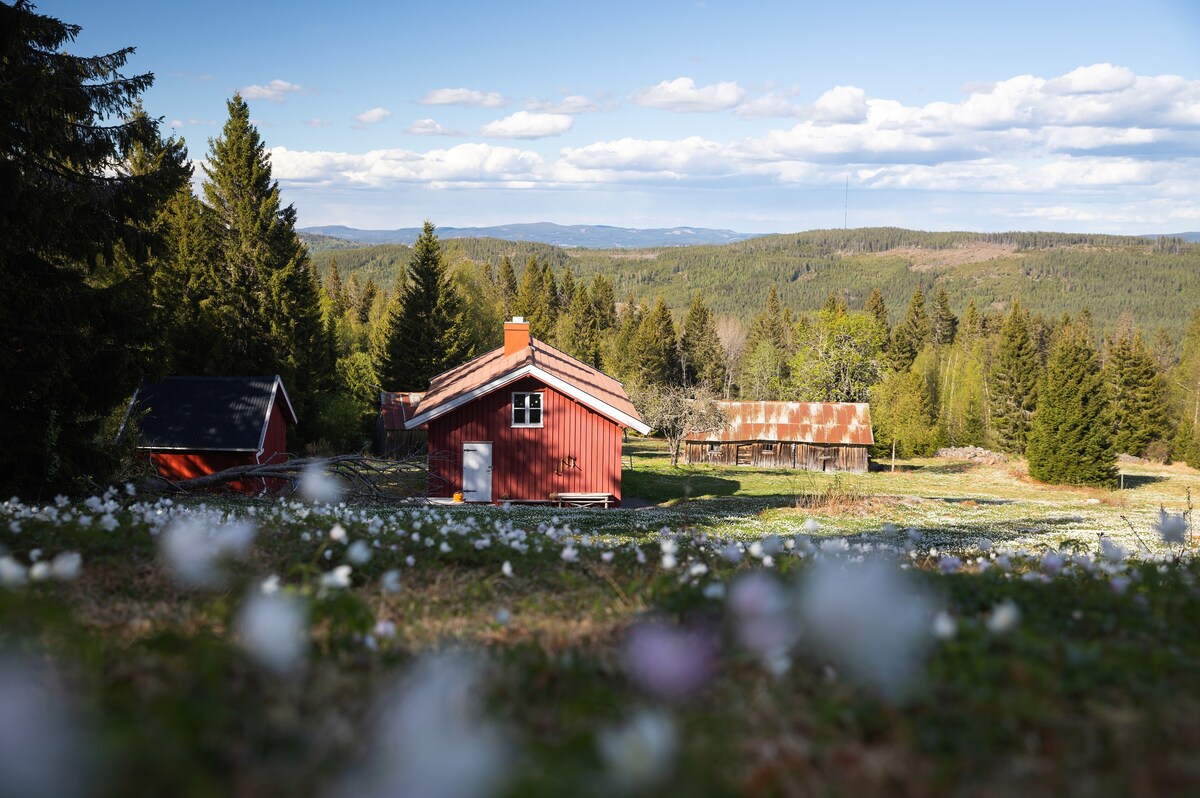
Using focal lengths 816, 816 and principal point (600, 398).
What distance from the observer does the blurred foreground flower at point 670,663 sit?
296 cm

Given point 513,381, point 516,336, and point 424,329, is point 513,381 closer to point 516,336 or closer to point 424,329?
point 516,336

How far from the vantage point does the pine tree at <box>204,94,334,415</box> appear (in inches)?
1358

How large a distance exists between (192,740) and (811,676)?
2064mm

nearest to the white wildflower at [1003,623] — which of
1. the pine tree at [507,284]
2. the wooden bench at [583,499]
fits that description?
the wooden bench at [583,499]

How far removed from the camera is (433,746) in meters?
1.84

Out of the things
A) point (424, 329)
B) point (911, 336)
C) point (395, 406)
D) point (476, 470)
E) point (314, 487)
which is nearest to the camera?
point (314, 487)

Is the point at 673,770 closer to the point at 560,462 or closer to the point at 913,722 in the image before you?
the point at 913,722

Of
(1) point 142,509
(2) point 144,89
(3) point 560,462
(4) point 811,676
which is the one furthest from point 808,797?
(3) point 560,462

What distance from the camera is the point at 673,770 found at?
80.4 inches

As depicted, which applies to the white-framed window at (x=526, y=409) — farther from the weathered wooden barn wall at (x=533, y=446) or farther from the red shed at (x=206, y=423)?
the red shed at (x=206, y=423)

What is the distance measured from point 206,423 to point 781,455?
33993 millimetres

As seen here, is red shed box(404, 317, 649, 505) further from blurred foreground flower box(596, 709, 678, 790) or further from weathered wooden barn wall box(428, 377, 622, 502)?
blurred foreground flower box(596, 709, 678, 790)

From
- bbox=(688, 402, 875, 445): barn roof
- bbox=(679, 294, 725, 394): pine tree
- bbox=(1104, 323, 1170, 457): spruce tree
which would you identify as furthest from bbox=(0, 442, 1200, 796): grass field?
bbox=(679, 294, 725, 394): pine tree

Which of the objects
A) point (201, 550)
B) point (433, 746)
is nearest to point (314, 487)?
point (201, 550)
